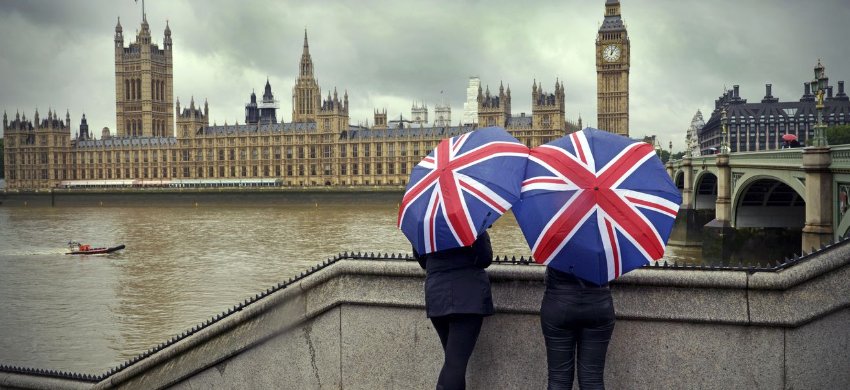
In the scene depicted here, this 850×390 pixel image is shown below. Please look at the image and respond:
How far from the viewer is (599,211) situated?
4055 millimetres

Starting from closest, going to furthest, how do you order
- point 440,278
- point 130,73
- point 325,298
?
point 440,278 < point 325,298 < point 130,73

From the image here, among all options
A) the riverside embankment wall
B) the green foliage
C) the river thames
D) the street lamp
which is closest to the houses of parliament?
the green foliage

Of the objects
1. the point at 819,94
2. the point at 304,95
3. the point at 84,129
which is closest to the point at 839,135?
the point at 304,95

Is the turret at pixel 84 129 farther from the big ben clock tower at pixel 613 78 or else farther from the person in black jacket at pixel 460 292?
the person in black jacket at pixel 460 292

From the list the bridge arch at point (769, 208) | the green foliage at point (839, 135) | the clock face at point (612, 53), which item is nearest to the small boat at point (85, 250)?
the bridge arch at point (769, 208)

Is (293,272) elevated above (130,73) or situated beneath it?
situated beneath

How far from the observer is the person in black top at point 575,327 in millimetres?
4102

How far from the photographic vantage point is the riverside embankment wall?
14.4ft

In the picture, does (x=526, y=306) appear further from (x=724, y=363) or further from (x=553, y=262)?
(x=724, y=363)

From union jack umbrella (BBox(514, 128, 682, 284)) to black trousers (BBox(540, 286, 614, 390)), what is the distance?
15 cm

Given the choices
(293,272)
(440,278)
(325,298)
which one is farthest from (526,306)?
(293,272)

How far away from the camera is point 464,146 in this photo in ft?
14.8

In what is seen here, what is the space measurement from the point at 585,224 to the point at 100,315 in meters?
16.5

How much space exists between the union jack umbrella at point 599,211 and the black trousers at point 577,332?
0.15 meters
